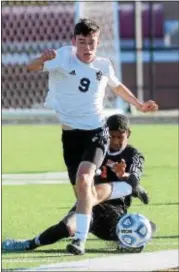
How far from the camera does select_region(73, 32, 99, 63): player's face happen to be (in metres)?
8.40

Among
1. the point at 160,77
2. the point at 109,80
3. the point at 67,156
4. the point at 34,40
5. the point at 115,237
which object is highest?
the point at 109,80

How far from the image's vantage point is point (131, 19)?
1428 inches

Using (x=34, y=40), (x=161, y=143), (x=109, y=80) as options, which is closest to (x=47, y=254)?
(x=109, y=80)

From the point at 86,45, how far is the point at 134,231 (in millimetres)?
1470

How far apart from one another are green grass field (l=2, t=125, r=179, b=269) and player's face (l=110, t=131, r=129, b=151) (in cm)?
78

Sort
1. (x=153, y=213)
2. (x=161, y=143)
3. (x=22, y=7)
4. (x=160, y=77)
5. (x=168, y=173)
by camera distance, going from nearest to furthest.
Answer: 1. (x=153, y=213)
2. (x=168, y=173)
3. (x=161, y=143)
4. (x=22, y=7)
5. (x=160, y=77)

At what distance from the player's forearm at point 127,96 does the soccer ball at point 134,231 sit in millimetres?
942

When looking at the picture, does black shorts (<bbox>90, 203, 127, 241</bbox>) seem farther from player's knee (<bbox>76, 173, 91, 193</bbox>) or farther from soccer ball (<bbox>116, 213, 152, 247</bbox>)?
player's knee (<bbox>76, 173, 91, 193</bbox>)

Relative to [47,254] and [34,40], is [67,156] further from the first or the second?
[34,40]

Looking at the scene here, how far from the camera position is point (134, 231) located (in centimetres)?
844

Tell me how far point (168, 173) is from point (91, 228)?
6407 millimetres

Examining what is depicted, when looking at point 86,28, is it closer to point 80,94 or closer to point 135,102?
point 80,94

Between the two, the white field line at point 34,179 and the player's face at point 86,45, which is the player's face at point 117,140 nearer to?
the player's face at point 86,45

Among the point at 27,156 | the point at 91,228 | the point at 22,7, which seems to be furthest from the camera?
the point at 22,7
